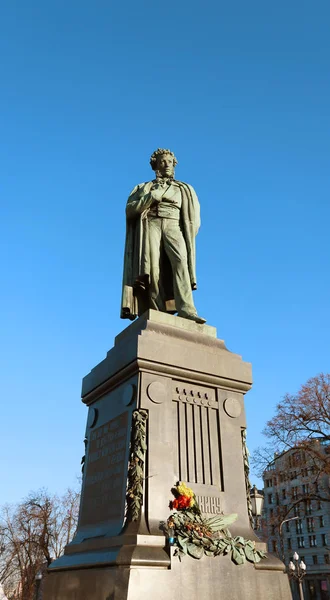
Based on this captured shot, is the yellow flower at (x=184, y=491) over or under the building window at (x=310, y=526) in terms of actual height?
under

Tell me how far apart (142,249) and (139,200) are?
3.26 ft

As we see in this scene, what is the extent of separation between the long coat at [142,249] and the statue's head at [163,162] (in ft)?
1.03

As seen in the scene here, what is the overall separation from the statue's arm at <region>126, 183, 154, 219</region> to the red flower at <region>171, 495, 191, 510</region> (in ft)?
16.9

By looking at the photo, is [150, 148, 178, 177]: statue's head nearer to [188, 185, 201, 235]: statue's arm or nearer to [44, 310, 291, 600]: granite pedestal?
[188, 185, 201, 235]: statue's arm

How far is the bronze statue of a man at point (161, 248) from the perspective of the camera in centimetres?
965

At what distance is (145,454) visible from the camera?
733 cm

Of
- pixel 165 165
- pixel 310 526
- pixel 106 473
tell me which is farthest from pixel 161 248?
pixel 310 526

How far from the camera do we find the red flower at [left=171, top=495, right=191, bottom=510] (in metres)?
7.08

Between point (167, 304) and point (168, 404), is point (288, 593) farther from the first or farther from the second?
point (167, 304)

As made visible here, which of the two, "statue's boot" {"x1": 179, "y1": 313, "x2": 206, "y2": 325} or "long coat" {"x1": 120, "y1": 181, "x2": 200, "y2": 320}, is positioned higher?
"long coat" {"x1": 120, "y1": 181, "x2": 200, "y2": 320}

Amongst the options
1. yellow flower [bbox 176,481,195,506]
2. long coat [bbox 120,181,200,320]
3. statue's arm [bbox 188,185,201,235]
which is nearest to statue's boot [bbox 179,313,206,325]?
long coat [bbox 120,181,200,320]

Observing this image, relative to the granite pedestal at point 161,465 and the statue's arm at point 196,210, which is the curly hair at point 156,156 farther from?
the granite pedestal at point 161,465

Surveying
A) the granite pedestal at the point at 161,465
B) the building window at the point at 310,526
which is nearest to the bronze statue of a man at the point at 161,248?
the granite pedestal at the point at 161,465

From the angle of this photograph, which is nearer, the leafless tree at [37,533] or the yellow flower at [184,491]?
the yellow flower at [184,491]
